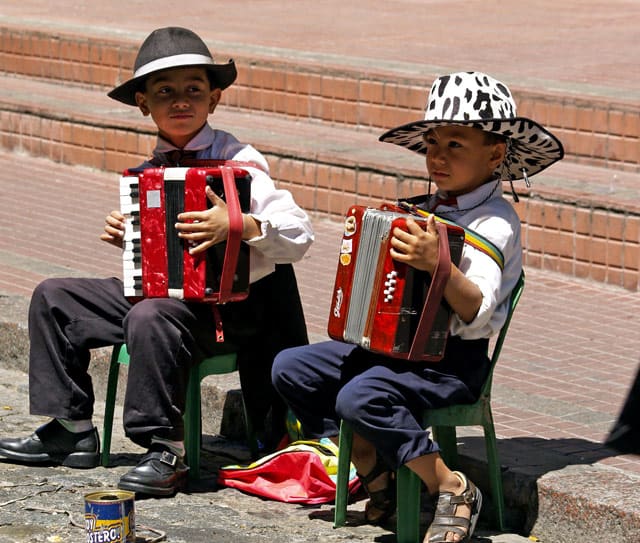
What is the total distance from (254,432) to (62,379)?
0.70 m

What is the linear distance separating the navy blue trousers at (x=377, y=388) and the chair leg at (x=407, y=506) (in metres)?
A: 0.06

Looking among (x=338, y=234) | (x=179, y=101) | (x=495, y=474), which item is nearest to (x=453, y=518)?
(x=495, y=474)

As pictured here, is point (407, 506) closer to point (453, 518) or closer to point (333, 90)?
point (453, 518)

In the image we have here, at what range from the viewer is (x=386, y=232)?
13.8 feet

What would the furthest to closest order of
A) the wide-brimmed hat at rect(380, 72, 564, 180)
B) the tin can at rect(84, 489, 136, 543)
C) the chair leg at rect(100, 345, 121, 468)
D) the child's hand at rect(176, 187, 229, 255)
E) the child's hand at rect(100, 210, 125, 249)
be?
the chair leg at rect(100, 345, 121, 468), the child's hand at rect(100, 210, 125, 249), the child's hand at rect(176, 187, 229, 255), the wide-brimmed hat at rect(380, 72, 564, 180), the tin can at rect(84, 489, 136, 543)

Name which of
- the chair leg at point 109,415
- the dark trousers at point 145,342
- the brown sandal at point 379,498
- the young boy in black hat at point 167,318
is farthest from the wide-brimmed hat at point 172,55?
the brown sandal at point 379,498

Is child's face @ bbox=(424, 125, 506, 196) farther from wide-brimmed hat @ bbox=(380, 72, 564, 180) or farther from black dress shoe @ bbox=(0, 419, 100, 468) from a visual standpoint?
black dress shoe @ bbox=(0, 419, 100, 468)

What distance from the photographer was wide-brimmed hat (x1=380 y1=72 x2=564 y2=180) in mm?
4391

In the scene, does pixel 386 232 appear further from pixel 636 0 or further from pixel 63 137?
pixel 636 0

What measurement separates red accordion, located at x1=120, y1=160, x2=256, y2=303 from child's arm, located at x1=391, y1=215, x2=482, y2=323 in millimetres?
724

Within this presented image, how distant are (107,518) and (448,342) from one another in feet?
3.70

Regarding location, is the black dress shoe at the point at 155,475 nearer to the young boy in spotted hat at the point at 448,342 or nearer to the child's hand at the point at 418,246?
the young boy in spotted hat at the point at 448,342

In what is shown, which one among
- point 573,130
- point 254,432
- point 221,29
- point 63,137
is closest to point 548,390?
point 254,432

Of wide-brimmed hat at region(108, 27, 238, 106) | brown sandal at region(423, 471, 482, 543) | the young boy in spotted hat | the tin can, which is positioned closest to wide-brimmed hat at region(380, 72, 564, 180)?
the young boy in spotted hat
